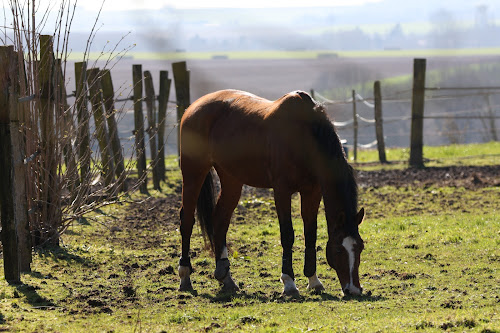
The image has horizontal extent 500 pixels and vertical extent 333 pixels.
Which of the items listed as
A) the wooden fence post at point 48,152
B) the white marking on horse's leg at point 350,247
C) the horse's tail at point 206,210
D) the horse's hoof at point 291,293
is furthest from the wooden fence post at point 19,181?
the white marking on horse's leg at point 350,247

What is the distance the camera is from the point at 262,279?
6789mm

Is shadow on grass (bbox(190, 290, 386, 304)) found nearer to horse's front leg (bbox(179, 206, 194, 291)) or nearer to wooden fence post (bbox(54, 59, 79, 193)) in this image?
horse's front leg (bbox(179, 206, 194, 291))

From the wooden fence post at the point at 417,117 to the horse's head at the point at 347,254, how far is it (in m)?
10.8

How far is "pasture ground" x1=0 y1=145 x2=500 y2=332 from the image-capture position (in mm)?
5090

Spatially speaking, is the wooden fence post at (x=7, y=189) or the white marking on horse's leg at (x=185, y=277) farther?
the white marking on horse's leg at (x=185, y=277)

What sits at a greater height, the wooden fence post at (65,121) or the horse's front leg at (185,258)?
the wooden fence post at (65,121)

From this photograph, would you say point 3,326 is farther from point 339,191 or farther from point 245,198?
point 245,198

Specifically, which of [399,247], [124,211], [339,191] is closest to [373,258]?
[399,247]

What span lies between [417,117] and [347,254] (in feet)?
36.9

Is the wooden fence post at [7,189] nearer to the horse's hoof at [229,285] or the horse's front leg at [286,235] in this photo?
the horse's hoof at [229,285]

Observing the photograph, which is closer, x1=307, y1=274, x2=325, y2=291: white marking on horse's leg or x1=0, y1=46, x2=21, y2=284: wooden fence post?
x1=0, y1=46, x2=21, y2=284: wooden fence post

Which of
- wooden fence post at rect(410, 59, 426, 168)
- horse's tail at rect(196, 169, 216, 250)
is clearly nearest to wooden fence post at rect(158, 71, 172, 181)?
wooden fence post at rect(410, 59, 426, 168)

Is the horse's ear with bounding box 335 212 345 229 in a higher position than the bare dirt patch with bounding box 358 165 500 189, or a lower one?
higher

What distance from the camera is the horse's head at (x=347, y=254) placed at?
577 cm
